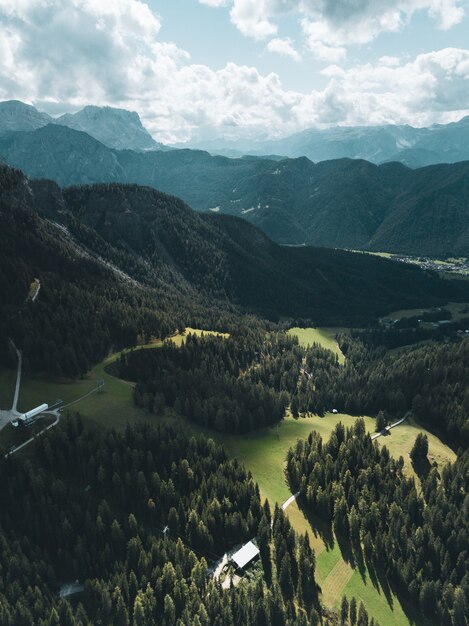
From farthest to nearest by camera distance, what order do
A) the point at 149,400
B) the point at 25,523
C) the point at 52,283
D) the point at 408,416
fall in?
the point at 52,283, the point at 408,416, the point at 149,400, the point at 25,523

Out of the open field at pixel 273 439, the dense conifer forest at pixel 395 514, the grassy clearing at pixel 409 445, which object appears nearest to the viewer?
the dense conifer forest at pixel 395 514

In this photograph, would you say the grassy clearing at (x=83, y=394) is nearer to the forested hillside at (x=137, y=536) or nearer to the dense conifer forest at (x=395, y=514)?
the forested hillside at (x=137, y=536)

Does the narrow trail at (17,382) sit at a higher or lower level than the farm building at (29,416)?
higher

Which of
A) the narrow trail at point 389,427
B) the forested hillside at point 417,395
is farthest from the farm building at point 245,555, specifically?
the forested hillside at point 417,395

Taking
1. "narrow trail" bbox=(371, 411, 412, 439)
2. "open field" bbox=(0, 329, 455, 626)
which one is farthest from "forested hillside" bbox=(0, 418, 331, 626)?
"narrow trail" bbox=(371, 411, 412, 439)

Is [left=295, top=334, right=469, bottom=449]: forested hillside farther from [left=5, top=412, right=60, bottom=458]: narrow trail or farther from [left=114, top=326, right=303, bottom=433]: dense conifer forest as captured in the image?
[left=5, top=412, right=60, bottom=458]: narrow trail

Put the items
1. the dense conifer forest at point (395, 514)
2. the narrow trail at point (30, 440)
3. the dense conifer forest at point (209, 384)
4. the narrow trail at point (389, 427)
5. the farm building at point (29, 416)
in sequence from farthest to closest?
the narrow trail at point (389, 427)
the dense conifer forest at point (209, 384)
the farm building at point (29, 416)
the narrow trail at point (30, 440)
the dense conifer forest at point (395, 514)

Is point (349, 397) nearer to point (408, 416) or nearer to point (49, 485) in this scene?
point (408, 416)

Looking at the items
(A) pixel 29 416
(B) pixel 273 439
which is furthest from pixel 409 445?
(A) pixel 29 416

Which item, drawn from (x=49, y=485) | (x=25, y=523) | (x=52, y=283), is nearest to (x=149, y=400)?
(x=49, y=485)
